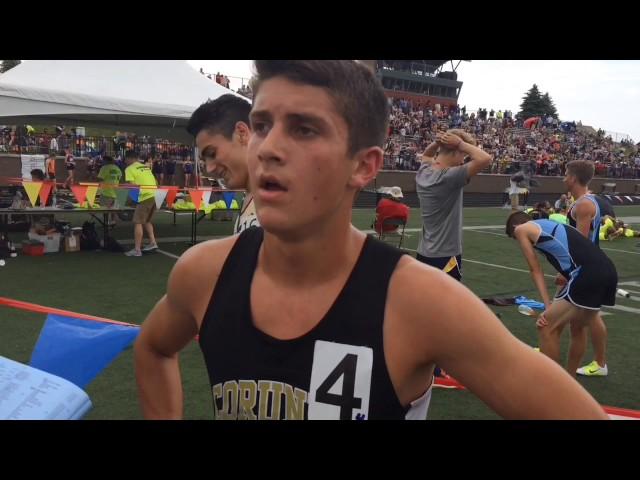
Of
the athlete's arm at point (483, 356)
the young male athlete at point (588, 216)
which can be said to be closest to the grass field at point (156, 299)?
the athlete's arm at point (483, 356)

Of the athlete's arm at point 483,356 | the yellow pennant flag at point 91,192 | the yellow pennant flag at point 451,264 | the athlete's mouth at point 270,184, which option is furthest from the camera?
the yellow pennant flag at point 91,192

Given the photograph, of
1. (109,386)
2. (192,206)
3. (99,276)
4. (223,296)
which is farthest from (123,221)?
(223,296)

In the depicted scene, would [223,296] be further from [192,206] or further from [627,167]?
[627,167]

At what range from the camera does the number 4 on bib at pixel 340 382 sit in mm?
1302

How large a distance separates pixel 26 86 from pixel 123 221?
6.84 meters

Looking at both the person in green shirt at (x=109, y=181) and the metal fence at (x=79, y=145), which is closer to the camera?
the person in green shirt at (x=109, y=181)

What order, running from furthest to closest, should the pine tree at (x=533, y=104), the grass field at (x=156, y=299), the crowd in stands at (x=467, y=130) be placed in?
the pine tree at (x=533, y=104), the crowd in stands at (x=467, y=130), the grass field at (x=156, y=299)

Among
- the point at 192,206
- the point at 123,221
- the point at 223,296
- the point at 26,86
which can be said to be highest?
the point at 26,86

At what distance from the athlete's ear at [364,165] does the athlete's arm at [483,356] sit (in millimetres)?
275

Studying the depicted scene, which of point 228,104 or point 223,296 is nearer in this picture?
point 223,296

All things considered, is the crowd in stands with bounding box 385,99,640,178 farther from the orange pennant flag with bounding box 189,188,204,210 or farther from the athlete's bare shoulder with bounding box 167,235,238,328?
the athlete's bare shoulder with bounding box 167,235,238,328

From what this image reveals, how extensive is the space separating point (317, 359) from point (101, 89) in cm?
1035

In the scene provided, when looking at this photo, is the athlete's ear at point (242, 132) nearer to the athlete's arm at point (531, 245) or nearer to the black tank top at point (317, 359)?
the black tank top at point (317, 359)

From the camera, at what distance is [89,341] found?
2.70m
